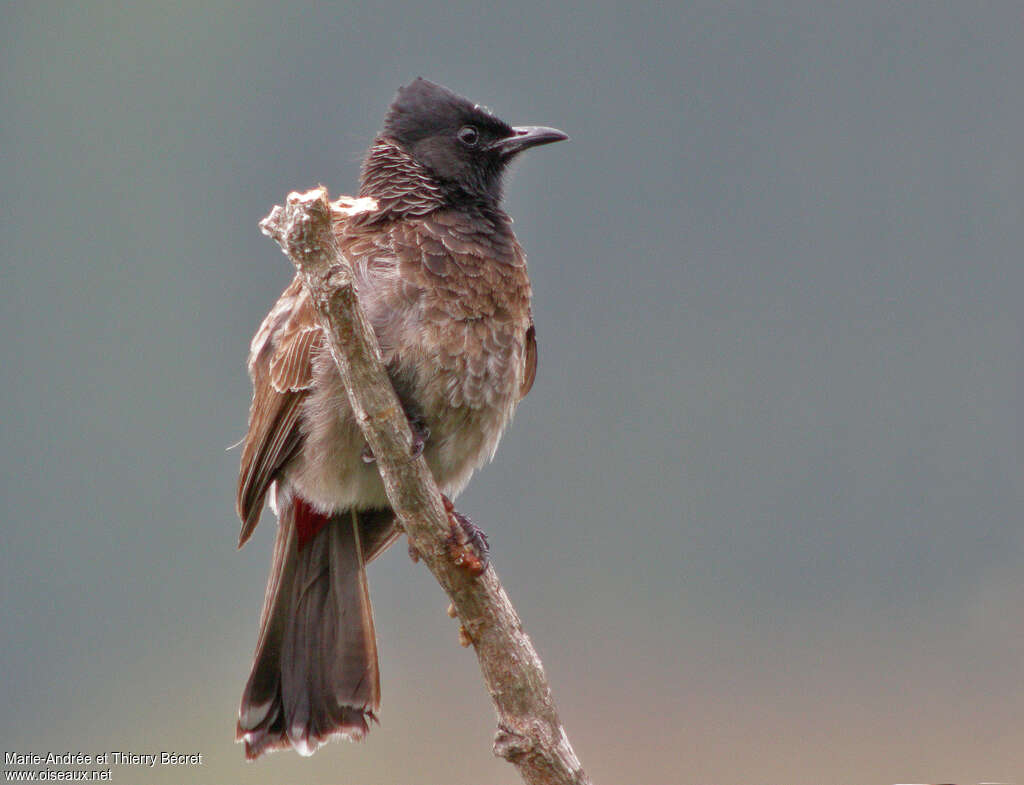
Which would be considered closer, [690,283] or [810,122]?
[690,283]

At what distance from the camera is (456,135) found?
6613 millimetres

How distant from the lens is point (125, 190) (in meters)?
46.6

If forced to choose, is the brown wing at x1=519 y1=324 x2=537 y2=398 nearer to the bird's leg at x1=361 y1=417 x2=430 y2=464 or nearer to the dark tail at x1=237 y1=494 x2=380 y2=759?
the bird's leg at x1=361 y1=417 x2=430 y2=464

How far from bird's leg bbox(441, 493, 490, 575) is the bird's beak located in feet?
6.63

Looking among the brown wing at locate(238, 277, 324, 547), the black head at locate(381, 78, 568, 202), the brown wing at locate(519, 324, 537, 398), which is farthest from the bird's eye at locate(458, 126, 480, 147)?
the brown wing at locate(238, 277, 324, 547)

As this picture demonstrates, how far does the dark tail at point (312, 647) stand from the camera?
19.8 feet

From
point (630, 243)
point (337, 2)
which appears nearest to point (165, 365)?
point (630, 243)

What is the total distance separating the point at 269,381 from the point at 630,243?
37.2 meters

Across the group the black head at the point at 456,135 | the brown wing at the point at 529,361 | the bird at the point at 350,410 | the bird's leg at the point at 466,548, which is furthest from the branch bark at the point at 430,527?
the black head at the point at 456,135

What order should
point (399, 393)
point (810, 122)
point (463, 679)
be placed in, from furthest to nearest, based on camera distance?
point (810, 122), point (463, 679), point (399, 393)

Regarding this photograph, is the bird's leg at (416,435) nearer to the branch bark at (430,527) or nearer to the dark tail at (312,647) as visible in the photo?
the branch bark at (430,527)

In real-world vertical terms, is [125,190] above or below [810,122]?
below

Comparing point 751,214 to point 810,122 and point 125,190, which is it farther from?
point 125,190

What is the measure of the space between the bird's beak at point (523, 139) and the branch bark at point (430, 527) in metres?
1.98
